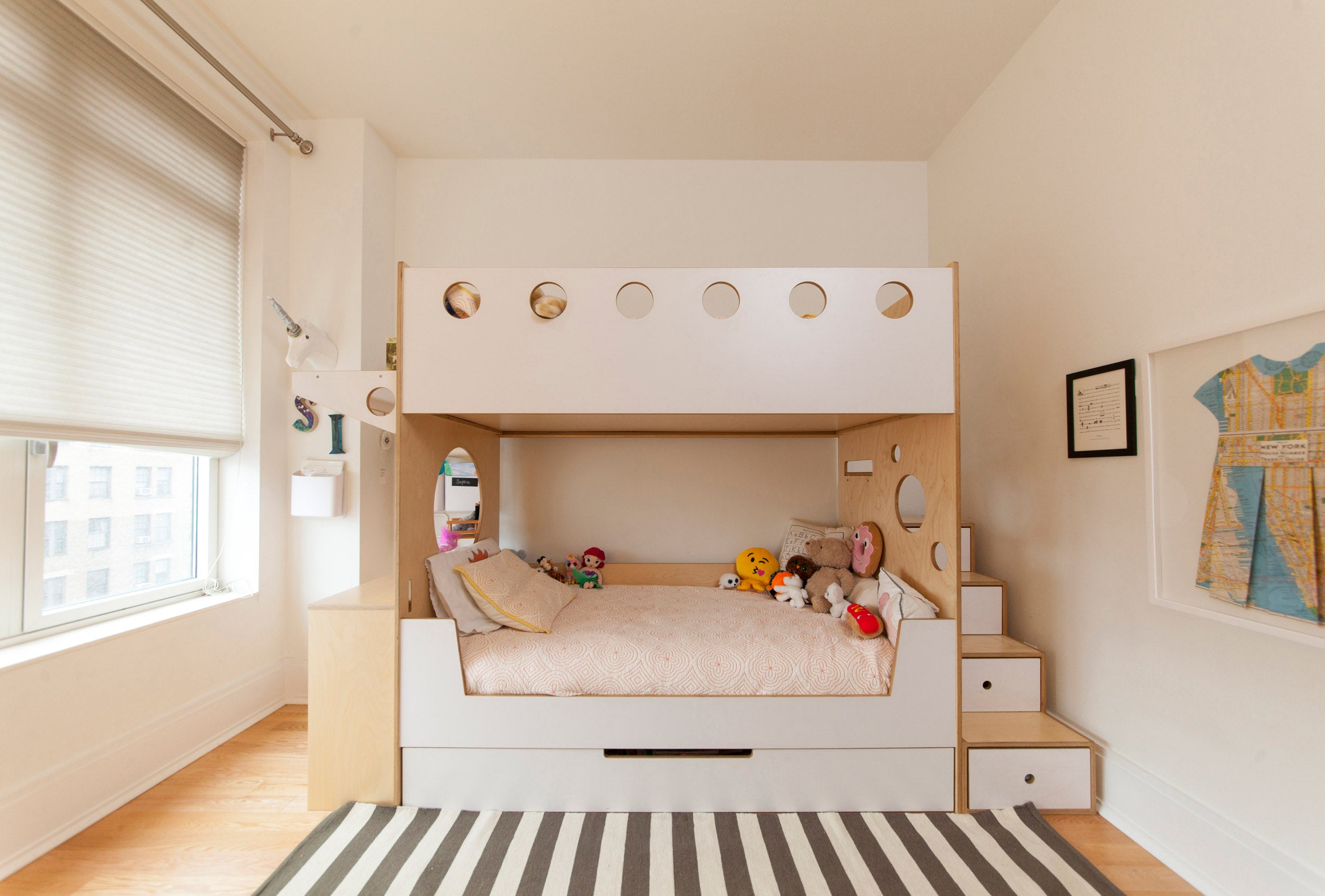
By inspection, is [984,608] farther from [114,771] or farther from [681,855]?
[114,771]

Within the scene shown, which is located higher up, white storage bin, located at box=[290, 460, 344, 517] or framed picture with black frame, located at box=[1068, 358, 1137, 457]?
framed picture with black frame, located at box=[1068, 358, 1137, 457]

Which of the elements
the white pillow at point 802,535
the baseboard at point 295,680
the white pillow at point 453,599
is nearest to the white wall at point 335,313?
the baseboard at point 295,680

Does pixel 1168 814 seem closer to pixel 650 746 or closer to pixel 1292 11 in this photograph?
pixel 650 746

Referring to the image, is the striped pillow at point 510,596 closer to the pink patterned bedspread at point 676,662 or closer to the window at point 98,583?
the pink patterned bedspread at point 676,662

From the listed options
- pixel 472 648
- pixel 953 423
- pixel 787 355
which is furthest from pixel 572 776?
pixel 953 423

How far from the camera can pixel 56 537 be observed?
5.69ft

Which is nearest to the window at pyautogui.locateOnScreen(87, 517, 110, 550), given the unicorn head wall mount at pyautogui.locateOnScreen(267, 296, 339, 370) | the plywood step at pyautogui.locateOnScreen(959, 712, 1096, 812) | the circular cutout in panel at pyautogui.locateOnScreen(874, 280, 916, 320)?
the unicorn head wall mount at pyautogui.locateOnScreen(267, 296, 339, 370)

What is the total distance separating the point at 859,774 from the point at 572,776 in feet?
2.77

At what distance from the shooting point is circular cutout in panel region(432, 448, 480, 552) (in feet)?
8.27

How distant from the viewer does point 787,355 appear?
1.67 metres

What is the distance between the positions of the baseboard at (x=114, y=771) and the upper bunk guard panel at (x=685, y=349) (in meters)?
1.44

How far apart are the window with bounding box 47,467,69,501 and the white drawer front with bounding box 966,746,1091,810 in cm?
287

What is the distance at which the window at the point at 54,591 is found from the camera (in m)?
1.70

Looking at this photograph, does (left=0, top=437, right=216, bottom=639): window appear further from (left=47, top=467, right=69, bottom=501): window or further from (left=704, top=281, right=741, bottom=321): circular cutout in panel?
→ (left=704, top=281, right=741, bottom=321): circular cutout in panel
